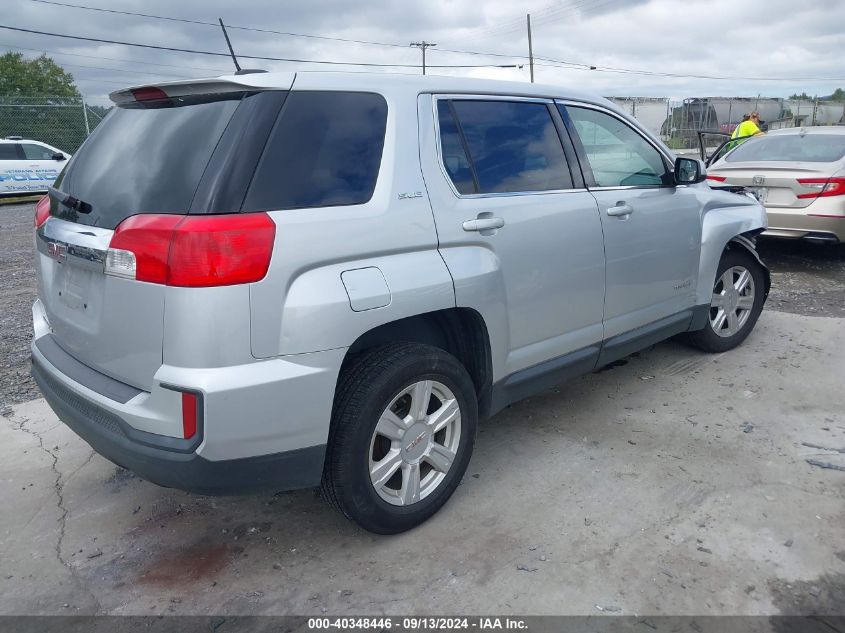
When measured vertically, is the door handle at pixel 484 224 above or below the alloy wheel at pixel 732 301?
above

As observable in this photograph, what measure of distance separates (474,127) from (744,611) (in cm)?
224

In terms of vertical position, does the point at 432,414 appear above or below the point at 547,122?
below

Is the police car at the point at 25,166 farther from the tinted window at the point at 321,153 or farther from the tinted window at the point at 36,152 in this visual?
the tinted window at the point at 321,153

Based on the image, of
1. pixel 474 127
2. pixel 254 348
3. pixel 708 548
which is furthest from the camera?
pixel 474 127

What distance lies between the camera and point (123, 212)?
238 centimetres

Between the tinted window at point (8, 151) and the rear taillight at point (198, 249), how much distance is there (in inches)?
690

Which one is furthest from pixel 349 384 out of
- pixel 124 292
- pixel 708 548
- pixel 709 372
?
pixel 709 372

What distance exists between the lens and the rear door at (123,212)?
2275 millimetres

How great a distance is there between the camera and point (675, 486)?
3.16 meters

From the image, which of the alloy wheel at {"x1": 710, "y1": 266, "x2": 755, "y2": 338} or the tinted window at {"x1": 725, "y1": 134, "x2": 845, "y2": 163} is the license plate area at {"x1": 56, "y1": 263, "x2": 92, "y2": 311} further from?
the tinted window at {"x1": 725, "y1": 134, "x2": 845, "y2": 163}

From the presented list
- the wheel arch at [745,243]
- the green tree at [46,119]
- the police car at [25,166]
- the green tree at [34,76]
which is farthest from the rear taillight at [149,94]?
the green tree at [34,76]

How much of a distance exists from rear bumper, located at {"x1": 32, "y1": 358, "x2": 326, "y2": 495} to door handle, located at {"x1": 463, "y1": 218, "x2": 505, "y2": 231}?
1114 mm

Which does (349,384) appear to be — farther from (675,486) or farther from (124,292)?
(675,486)

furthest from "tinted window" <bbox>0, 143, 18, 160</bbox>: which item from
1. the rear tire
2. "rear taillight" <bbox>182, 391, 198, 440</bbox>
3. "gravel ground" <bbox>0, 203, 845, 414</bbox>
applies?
"rear taillight" <bbox>182, 391, 198, 440</bbox>
